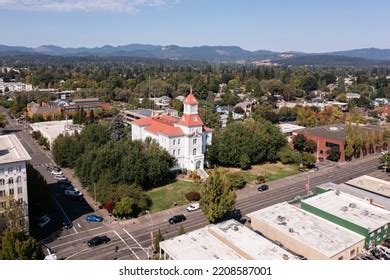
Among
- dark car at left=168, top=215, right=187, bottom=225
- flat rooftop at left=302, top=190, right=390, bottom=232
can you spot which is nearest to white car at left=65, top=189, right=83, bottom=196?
dark car at left=168, top=215, right=187, bottom=225

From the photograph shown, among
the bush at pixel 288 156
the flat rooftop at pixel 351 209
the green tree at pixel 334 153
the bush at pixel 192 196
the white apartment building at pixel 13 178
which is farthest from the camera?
the green tree at pixel 334 153

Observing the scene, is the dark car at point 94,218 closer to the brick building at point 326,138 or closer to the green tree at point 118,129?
the green tree at point 118,129

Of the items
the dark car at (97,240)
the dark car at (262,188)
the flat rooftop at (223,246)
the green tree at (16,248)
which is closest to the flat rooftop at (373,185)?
the dark car at (262,188)

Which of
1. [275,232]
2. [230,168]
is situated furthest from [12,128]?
[275,232]

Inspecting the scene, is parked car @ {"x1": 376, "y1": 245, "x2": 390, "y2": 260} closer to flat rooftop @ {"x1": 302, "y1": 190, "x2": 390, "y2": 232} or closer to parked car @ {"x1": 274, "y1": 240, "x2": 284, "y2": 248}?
flat rooftop @ {"x1": 302, "y1": 190, "x2": 390, "y2": 232}

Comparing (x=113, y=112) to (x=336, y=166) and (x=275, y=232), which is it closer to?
(x=336, y=166)

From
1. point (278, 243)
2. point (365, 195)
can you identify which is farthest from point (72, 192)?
point (365, 195)
